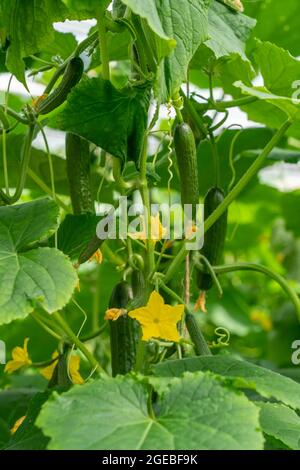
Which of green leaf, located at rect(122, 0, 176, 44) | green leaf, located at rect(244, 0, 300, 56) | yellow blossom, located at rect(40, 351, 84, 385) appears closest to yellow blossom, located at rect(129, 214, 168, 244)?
yellow blossom, located at rect(40, 351, 84, 385)

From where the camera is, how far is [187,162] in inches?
53.5

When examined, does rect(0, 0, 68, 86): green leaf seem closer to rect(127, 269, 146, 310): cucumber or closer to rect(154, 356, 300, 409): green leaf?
rect(127, 269, 146, 310): cucumber

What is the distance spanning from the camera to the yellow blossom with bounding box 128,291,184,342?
122 cm

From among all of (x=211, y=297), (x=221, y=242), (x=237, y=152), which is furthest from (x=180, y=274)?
(x=211, y=297)

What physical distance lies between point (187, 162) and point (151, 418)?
0.49m

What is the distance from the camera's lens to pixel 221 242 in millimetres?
1483

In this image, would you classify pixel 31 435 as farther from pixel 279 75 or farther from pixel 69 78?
pixel 279 75

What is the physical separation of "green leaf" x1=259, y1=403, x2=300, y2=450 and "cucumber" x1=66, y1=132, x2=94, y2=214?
0.42 metres

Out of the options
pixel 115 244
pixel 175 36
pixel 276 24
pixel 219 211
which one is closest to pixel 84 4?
pixel 175 36

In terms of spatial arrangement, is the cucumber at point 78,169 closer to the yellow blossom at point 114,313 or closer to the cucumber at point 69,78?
the cucumber at point 69,78
